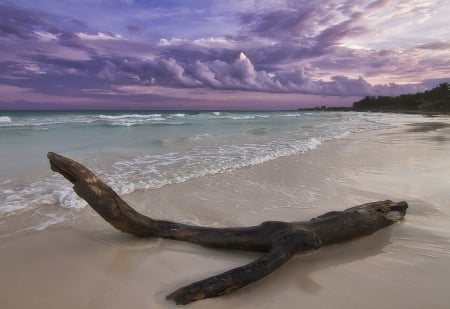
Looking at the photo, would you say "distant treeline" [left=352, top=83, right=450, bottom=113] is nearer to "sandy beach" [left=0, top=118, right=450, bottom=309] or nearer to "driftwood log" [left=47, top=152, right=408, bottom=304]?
"sandy beach" [left=0, top=118, right=450, bottom=309]

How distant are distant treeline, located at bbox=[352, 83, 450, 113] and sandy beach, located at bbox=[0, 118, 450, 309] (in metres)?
59.2

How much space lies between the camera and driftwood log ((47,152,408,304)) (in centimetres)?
248

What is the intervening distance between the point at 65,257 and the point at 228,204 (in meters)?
2.37

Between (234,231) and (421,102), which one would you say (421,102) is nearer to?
(421,102)

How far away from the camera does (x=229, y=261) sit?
10.1ft

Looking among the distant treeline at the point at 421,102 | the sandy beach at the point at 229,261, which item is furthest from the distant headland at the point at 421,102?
the sandy beach at the point at 229,261

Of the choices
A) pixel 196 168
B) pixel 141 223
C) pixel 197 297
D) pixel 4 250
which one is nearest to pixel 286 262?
pixel 197 297

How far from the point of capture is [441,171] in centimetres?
716

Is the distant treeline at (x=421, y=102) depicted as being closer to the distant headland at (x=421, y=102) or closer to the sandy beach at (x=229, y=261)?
the distant headland at (x=421, y=102)

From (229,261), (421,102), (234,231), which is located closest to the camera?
(229,261)

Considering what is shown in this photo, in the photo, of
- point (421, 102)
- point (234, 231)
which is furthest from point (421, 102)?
point (234, 231)

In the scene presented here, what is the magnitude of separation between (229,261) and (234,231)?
1.05 feet

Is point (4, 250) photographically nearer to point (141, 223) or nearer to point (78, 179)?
point (78, 179)

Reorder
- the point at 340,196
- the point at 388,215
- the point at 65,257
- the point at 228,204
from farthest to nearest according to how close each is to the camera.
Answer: the point at 340,196 < the point at 228,204 < the point at 388,215 < the point at 65,257
